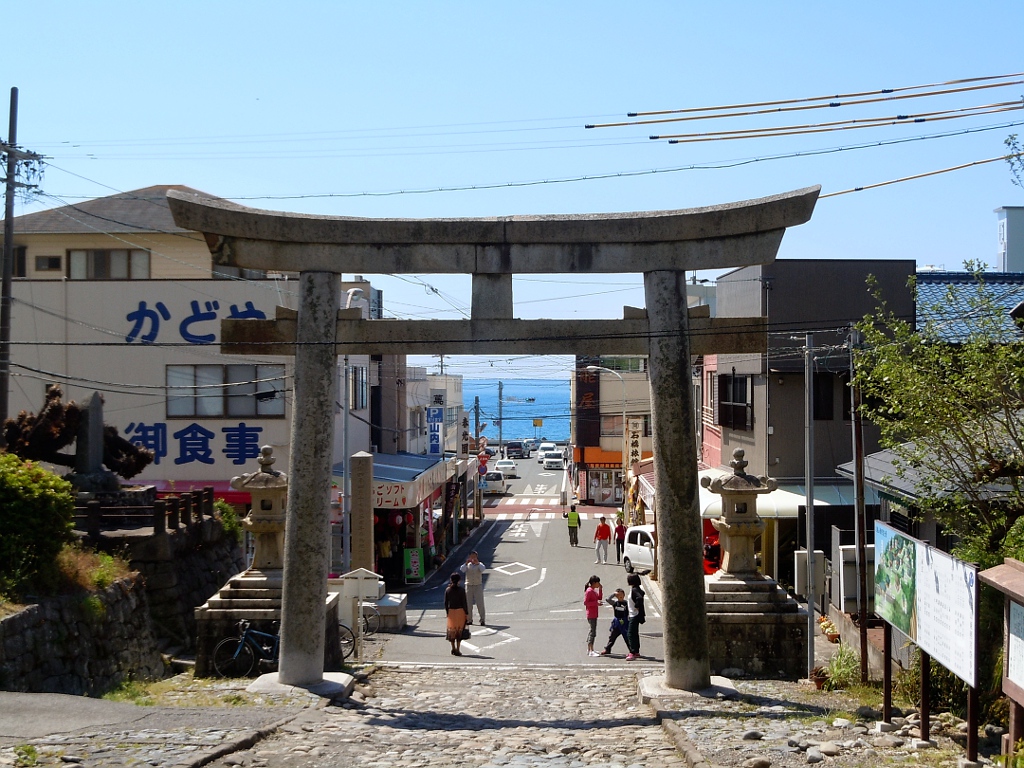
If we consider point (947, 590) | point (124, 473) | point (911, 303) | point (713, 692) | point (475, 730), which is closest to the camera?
point (947, 590)

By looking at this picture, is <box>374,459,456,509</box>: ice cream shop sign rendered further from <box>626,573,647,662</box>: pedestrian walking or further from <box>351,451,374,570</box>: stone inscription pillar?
<box>626,573,647,662</box>: pedestrian walking

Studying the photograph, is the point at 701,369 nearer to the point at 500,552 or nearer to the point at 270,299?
the point at 500,552

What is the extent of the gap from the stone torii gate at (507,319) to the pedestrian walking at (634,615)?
4.72m

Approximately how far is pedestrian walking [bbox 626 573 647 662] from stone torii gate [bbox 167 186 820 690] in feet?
15.5

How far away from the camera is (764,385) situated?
29.4m

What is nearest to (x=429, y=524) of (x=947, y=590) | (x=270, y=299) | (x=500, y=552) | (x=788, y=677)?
(x=500, y=552)

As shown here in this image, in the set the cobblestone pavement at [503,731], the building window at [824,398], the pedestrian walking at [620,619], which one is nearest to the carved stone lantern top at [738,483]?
the cobblestone pavement at [503,731]

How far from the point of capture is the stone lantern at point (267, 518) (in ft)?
49.4

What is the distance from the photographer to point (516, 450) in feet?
372

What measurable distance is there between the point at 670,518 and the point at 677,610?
111cm

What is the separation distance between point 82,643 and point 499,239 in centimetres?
810

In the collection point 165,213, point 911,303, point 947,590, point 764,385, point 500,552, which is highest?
point 165,213

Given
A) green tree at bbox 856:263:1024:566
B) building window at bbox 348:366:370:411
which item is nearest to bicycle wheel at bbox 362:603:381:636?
green tree at bbox 856:263:1024:566

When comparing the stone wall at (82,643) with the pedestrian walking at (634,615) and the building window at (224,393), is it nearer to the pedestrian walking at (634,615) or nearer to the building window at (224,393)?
the pedestrian walking at (634,615)
